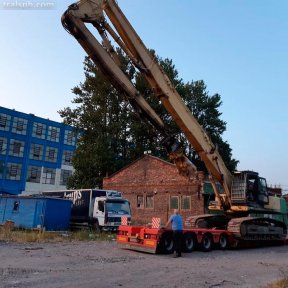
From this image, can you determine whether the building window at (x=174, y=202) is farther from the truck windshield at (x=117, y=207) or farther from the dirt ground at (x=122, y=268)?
the dirt ground at (x=122, y=268)

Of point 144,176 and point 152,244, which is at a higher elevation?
point 144,176

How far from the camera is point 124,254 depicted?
14.3 m

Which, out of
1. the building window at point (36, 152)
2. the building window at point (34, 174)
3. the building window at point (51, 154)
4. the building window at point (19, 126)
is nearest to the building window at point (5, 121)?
the building window at point (19, 126)

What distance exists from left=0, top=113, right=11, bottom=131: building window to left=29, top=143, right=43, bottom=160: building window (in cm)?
529

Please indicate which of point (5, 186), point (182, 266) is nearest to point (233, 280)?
point (182, 266)

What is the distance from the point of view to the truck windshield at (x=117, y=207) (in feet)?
77.7

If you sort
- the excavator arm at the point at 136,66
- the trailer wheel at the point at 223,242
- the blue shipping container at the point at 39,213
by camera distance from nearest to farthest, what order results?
the excavator arm at the point at 136,66
the trailer wheel at the point at 223,242
the blue shipping container at the point at 39,213

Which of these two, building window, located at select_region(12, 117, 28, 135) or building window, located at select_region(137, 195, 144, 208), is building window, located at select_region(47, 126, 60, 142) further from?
building window, located at select_region(137, 195, 144, 208)

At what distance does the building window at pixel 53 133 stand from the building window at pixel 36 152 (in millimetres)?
2373

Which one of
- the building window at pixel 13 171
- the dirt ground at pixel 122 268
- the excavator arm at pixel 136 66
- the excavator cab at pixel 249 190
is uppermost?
the building window at pixel 13 171

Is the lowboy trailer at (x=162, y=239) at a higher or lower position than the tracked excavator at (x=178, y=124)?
lower

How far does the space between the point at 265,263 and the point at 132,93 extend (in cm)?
814

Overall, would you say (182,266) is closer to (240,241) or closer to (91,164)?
(240,241)

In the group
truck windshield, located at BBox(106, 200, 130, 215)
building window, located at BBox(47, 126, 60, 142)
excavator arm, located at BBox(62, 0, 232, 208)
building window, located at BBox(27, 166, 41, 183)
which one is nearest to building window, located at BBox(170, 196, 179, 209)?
truck windshield, located at BBox(106, 200, 130, 215)
